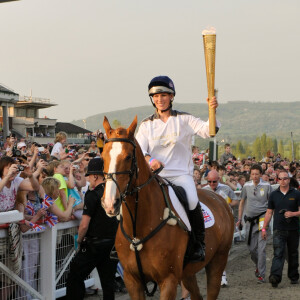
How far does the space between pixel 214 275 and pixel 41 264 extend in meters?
2.34

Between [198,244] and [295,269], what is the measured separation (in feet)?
15.8

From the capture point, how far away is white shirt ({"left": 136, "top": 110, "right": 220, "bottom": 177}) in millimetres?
6262

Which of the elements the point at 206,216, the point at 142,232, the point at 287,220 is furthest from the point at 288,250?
the point at 142,232

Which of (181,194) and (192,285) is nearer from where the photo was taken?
(181,194)

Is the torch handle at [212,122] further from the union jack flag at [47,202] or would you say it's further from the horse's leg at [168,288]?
the union jack flag at [47,202]

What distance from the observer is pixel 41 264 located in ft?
24.4

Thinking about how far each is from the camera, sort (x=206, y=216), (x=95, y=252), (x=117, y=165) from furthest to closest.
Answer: (x=95, y=252)
(x=206, y=216)
(x=117, y=165)

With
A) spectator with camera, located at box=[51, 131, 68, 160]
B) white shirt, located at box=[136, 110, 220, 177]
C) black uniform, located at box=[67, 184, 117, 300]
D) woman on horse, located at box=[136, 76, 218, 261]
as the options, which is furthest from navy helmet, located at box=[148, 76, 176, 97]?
spectator with camera, located at box=[51, 131, 68, 160]

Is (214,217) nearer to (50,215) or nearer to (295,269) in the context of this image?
(50,215)

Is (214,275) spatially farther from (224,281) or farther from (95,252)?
(224,281)

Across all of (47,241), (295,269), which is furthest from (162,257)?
(295,269)

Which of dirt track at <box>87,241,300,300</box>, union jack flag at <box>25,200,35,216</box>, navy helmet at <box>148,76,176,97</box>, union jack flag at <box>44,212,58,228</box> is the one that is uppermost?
navy helmet at <box>148,76,176,97</box>

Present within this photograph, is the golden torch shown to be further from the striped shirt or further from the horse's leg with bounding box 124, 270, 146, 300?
the striped shirt

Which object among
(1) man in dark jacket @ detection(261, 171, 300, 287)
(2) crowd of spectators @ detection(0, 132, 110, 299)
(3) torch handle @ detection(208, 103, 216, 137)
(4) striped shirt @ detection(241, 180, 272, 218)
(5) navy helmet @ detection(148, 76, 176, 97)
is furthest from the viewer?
(4) striped shirt @ detection(241, 180, 272, 218)
